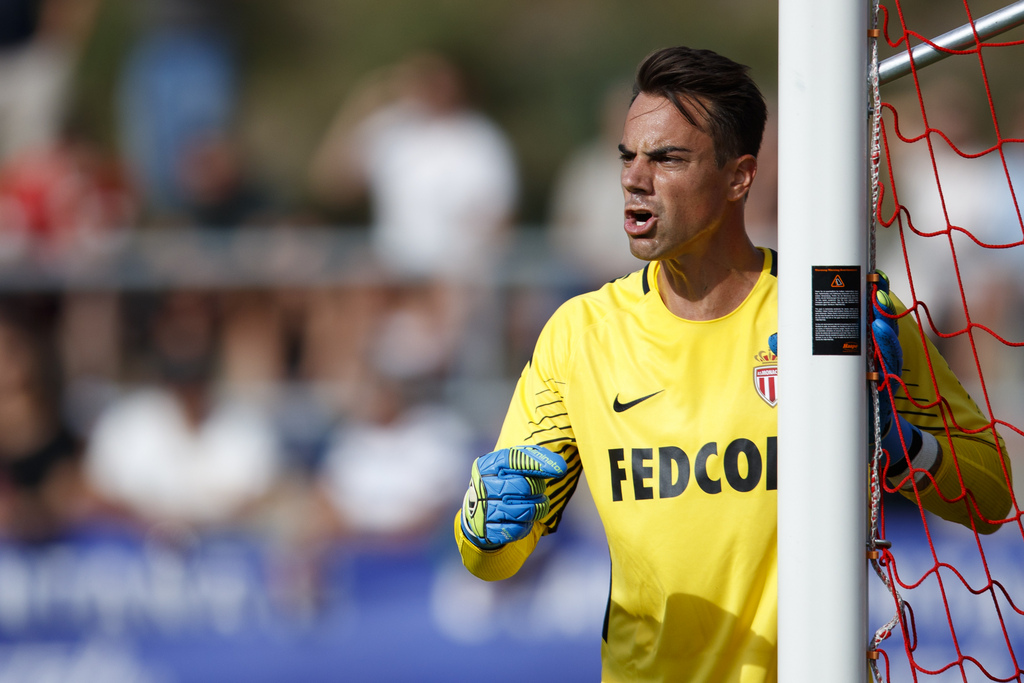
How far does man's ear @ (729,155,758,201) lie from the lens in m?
2.71

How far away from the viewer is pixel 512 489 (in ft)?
8.32

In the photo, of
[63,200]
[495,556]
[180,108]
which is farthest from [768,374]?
[180,108]

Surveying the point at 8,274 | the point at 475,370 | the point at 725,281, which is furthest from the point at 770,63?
the point at 725,281

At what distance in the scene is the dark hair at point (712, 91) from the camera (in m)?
2.65

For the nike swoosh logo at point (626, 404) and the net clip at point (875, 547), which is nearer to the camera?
the net clip at point (875, 547)

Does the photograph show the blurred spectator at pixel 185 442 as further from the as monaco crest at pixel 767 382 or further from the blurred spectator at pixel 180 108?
the as monaco crest at pixel 767 382

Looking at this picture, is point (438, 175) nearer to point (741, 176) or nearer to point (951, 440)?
point (741, 176)

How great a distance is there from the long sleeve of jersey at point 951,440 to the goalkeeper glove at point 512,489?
86cm

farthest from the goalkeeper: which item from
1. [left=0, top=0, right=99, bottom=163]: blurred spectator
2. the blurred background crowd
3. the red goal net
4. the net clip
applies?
[left=0, top=0, right=99, bottom=163]: blurred spectator

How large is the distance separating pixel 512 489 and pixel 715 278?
748 millimetres

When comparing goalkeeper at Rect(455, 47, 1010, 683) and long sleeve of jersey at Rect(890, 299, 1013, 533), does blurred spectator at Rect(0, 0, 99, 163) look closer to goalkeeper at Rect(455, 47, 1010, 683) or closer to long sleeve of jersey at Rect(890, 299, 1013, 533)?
goalkeeper at Rect(455, 47, 1010, 683)

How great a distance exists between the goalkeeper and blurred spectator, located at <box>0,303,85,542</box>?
4312mm

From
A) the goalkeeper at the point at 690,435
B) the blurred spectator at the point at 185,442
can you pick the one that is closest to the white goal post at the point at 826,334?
the goalkeeper at the point at 690,435

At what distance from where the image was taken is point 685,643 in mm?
2674
